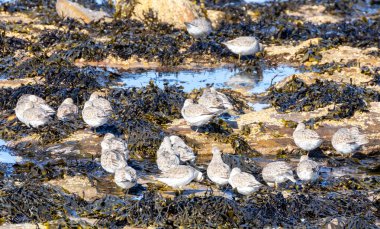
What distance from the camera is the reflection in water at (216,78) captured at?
15820mm

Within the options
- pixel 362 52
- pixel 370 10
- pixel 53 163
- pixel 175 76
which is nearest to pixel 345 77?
pixel 362 52

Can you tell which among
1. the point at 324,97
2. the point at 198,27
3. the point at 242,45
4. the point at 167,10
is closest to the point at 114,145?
the point at 324,97

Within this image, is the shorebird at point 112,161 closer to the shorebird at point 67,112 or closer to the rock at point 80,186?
the rock at point 80,186

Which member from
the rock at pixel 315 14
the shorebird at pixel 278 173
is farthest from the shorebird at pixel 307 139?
the rock at pixel 315 14

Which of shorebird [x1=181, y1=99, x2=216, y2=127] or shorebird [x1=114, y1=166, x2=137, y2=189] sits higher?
shorebird [x1=114, y1=166, x2=137, y2=189]

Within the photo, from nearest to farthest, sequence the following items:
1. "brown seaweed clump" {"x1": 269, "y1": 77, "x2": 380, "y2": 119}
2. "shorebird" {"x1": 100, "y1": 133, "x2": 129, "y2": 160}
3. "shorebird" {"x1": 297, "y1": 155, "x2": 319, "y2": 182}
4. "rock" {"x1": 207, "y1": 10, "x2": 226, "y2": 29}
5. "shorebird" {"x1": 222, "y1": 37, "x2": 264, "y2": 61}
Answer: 1. "shorebird" {"x1": 297, "y1": 155, "x2": 319, "y2": 182}
2. "shorebird" {"x1": 100, "y1": 133, "x2": 129, "y2": 160}
3. "brown seaweed clump" {"x1": 269, "y1": 77, "x2": 380, "y2": 119}
4. "shorebird" {"x1": 222, "y1": 37, "x2": 264, "y2": 61}
5. "rock" {"x1": 207, "y1": 10, "x2": 226, "y2": 29}

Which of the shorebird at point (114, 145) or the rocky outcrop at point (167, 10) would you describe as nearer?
the shorebird at point (114, 145)

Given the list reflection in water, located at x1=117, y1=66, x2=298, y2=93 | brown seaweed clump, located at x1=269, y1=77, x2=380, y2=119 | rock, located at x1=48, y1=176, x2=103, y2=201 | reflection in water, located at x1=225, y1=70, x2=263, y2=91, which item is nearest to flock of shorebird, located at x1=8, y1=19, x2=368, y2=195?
rock, located at x1=48, y1=176, x2=103, y2=201

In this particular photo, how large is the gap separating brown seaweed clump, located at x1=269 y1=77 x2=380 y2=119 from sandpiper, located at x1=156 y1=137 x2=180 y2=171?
9.58 feet

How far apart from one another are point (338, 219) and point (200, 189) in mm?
2159

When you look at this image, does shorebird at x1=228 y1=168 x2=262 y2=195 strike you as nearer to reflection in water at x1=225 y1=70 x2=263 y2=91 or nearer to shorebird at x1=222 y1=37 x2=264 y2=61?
reflection in water at x1=225 y1=70 x2=263 y2=91

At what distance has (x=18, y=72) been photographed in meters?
15.8

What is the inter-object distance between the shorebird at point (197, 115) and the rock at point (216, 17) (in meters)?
7.34

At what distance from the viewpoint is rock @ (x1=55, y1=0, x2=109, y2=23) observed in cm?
1938
